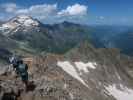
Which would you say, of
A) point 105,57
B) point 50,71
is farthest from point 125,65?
point 50,71

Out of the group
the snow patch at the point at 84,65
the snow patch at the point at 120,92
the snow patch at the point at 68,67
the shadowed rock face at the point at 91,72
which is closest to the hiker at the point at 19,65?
the shadowed rock face at the point at 91,72

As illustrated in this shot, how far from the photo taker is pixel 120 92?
147m

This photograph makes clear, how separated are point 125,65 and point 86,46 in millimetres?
27219

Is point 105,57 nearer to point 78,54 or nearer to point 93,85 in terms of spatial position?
point 78,54

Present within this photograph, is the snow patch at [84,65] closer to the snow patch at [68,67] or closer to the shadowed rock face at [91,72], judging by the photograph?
the shadowed rock face at [91,72]

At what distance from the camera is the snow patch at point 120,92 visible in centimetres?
13988

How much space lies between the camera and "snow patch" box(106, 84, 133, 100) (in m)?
140

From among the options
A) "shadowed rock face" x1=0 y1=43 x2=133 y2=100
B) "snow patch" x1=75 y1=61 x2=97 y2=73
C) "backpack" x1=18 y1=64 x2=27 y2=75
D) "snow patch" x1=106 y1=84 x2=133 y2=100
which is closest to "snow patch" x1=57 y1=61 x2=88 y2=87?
"shadowed rock face" x1=0 y1=43 x2=133 y2=100

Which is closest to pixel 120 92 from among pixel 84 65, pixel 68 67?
pixel 84 65

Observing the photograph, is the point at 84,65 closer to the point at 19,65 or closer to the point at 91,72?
the point at 91,72

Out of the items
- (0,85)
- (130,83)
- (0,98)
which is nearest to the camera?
(0,98)

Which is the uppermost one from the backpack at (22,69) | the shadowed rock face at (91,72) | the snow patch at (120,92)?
the backpack at (22,69)

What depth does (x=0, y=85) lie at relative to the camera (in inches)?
1777

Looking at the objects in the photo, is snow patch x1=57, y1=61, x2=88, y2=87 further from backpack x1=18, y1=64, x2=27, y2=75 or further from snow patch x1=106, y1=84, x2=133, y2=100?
backpack x1=18, y1=64, x2=27, y2=75
